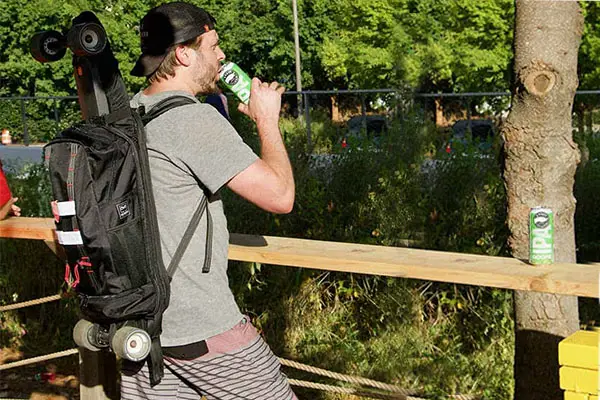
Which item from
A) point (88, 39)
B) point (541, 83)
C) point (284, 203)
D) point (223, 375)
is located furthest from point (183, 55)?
point (541, 83)

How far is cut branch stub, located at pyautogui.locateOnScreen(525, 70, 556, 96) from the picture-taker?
3.72 metres

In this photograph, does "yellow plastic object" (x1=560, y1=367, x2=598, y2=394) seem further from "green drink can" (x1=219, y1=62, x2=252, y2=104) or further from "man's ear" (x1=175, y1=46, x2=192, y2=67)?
"man's ear" (x1=175, y1=46, x2=192, y2=67)

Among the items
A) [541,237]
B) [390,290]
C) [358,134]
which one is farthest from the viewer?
[358,134]

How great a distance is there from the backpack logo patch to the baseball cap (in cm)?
41

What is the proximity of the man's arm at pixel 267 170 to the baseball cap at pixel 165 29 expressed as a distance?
0.80 ft

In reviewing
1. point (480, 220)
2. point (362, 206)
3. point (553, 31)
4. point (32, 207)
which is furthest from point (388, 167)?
point (553, 31)

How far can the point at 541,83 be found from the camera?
147 inches

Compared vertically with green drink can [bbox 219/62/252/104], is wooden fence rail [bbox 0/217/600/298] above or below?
below

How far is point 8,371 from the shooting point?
268 inches

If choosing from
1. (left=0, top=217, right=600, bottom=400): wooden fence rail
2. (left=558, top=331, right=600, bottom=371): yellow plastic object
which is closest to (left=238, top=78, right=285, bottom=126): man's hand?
(left=0, top=217, right=600, bottom=400): wooden fence rail

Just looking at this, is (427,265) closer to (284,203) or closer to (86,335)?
(284,203)

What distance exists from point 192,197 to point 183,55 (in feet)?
1.40

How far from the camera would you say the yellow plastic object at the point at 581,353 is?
2643 mm

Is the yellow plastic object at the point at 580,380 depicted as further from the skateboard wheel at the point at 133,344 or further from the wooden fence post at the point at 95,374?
the wooden fence post at the point at 95,374
